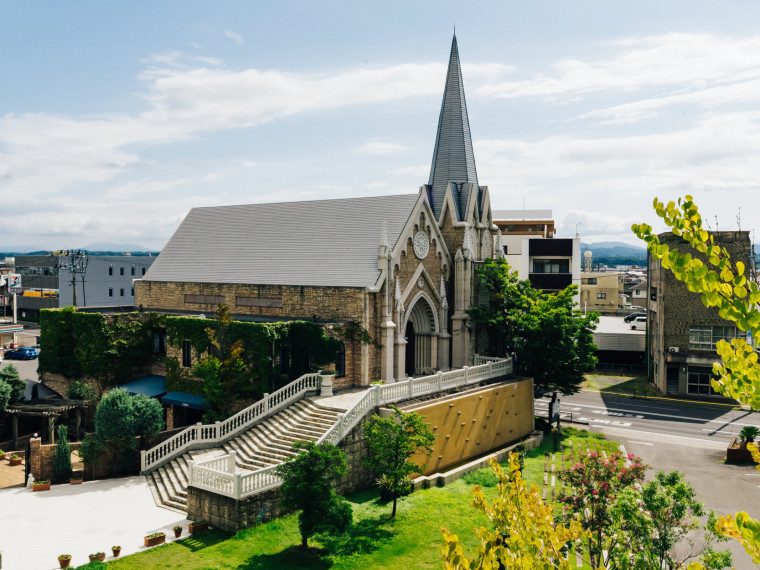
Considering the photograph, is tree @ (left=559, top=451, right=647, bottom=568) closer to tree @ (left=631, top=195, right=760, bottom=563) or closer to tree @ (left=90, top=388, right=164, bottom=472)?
tree @ (left=631, top=195, right=760, bottom=563)

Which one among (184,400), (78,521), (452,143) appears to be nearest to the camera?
(78,521)

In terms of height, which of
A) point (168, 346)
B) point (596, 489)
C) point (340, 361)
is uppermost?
point (168, 346)

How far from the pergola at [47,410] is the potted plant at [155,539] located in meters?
14.3

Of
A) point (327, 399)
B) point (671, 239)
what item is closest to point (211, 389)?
point (327, 399)

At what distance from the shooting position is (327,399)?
32.2 meters

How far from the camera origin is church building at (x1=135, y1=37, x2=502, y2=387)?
36219 mm

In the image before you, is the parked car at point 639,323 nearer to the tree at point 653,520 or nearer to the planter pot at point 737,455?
the planter pot at point 737,455

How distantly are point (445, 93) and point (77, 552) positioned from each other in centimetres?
3829

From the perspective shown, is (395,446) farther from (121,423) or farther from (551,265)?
(551,265)

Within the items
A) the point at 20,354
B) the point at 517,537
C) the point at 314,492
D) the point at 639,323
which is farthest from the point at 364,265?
the point at 639,323

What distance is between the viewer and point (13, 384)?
35.8 meters

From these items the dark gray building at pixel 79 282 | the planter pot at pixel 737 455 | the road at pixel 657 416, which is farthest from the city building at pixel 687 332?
the dark gray building at pixel 79 282

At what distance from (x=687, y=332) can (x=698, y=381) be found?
4504mm

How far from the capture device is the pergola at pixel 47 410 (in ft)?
109
